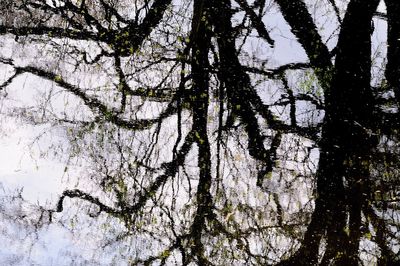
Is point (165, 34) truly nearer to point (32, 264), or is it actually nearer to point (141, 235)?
point (141, 235)

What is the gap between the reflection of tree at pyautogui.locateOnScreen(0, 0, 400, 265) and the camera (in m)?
3.72

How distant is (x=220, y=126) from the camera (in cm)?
440

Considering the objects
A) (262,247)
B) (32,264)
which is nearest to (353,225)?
(262,247)

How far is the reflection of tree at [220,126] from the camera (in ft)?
12.2

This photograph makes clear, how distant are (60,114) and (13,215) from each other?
1.23 metres

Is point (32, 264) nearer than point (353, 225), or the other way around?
point (32, 264)

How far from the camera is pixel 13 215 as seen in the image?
3.70m

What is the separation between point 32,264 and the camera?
333 centimetres

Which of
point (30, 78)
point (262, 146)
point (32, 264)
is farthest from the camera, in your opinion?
point (30, 78)

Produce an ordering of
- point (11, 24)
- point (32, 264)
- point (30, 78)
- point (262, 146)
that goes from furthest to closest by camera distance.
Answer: point (11, 24)
point (30, 78)
point (262, 146)
point (32, 264)

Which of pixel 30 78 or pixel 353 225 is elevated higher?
pixel 30 78

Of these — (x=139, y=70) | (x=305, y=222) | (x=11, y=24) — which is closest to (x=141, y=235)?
(x=305, y=222)

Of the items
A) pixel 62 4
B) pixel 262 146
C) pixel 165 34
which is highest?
pixel 62 4

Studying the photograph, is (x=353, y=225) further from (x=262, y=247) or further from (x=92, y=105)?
(x=92, y=105)
